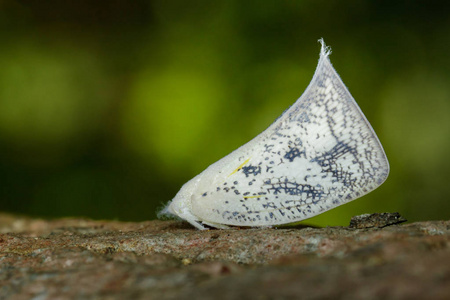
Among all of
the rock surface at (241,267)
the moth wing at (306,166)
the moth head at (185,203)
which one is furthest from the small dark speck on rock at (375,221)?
the moth head at (185,203)

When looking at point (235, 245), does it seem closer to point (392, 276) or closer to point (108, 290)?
point (108, 290)

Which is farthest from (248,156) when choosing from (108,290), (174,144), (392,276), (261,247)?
(174,144)

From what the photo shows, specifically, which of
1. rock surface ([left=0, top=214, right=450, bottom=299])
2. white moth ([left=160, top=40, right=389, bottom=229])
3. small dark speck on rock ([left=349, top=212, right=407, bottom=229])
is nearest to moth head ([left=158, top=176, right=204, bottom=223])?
white moth ([left=160, top=40, right=389, bottom=229])

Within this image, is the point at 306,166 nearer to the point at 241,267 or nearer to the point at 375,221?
the point at 375,221

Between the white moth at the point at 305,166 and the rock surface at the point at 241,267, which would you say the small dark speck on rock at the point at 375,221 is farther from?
the rock surface at the point at 241,267

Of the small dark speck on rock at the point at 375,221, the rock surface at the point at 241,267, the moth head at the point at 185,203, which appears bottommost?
the rock surface at the point at 241,267

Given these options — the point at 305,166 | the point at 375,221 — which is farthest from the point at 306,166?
the point at 375,221
